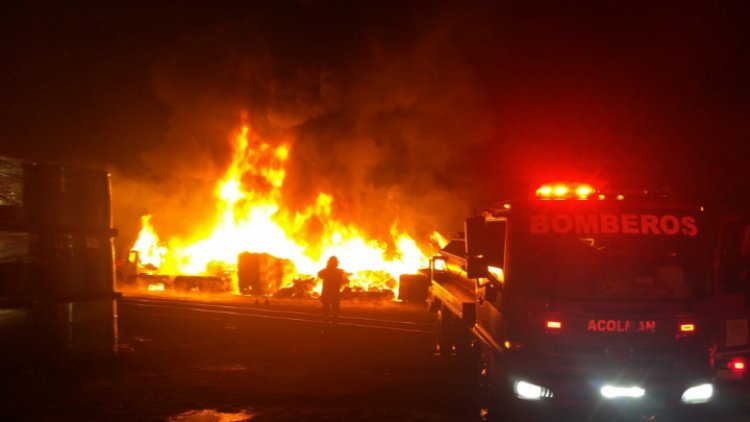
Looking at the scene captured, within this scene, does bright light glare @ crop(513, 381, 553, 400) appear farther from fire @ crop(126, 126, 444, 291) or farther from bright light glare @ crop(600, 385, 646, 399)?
fire @ crop(126, 126, 444, 291)

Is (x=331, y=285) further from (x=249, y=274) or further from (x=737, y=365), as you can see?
(x=249, y=274)

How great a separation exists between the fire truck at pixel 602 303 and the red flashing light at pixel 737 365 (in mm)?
1090

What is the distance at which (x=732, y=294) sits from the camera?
710cm

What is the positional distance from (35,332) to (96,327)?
100 cm

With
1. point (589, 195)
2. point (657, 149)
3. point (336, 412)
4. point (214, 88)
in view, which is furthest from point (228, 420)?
point (214, 88)

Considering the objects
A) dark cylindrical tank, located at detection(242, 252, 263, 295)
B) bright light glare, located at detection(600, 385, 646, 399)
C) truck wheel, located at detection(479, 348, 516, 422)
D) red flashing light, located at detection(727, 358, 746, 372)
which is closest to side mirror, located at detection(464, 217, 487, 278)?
truck wheel, located at detection(479, 348, 516, 422)

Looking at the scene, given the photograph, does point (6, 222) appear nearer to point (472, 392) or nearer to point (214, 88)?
point (472, 392)

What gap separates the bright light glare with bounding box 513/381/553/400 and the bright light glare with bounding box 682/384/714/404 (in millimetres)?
1194

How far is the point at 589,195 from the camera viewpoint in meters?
6.67

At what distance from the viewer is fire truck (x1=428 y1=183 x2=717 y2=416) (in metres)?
5.87

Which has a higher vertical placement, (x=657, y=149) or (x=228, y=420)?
(x=657, y=149)

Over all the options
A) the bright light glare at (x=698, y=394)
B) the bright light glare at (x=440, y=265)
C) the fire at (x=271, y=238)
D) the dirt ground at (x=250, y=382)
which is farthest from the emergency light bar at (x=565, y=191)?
the fire at (x=271, y=238)

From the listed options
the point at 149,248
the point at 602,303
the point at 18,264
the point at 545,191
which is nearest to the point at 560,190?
the point at 545,191

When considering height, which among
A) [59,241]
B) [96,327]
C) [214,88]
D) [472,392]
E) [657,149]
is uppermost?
[214,88]
